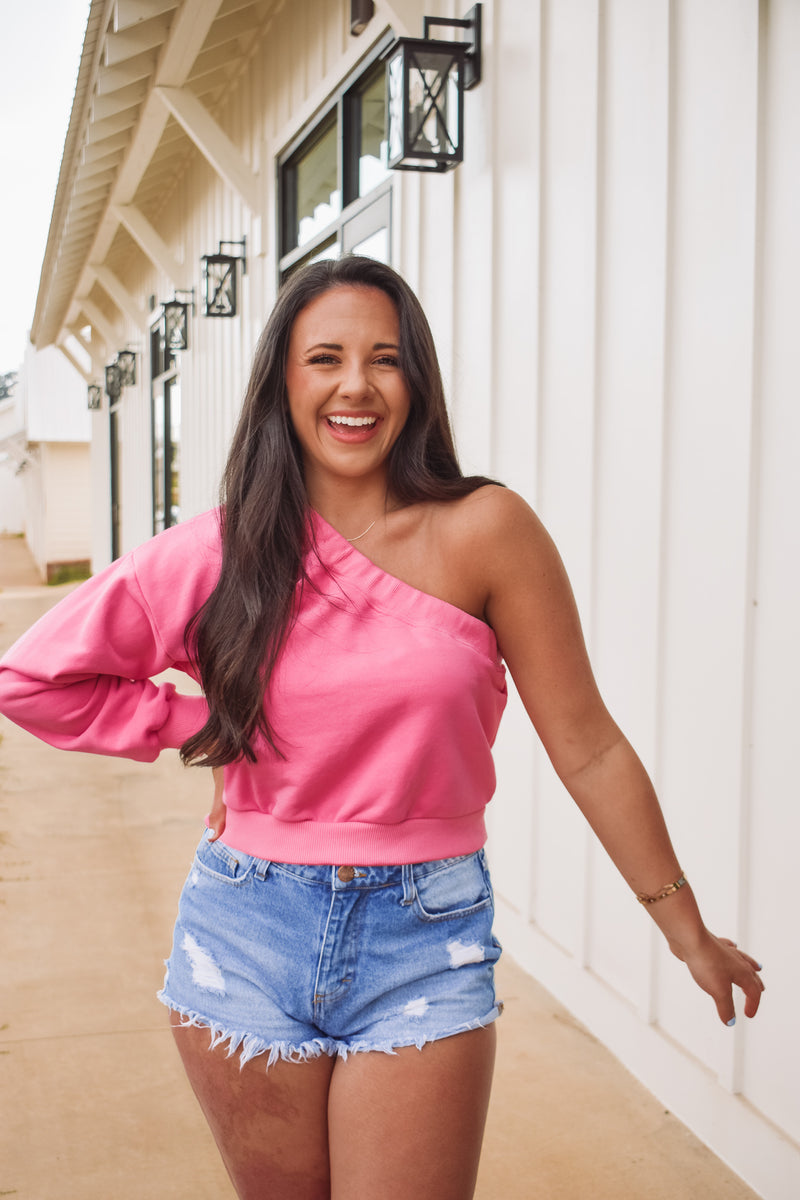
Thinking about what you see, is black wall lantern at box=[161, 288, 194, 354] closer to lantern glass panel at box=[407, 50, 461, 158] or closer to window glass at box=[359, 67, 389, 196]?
window glass at box=[359, 67, 389, 196]

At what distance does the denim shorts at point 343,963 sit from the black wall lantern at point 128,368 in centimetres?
1154

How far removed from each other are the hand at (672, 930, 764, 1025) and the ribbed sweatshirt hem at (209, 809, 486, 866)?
0.29m

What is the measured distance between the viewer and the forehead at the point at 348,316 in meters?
1.37

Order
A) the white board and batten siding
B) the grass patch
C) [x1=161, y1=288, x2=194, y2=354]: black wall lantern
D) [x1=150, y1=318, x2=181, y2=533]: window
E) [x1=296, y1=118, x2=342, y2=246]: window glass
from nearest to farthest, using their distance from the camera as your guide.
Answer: the white board and batten siding, [x1=296, y1=118, x2=342, y2=246]: window glass, [x1=161, y1=288, x2=194, y2=354]: black wall lantern, [x1=150, y1=318, x2=181, y2=533]: window, the grass patch

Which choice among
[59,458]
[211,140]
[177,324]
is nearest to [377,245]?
[211,140]

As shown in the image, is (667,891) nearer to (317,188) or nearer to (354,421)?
(354,421)

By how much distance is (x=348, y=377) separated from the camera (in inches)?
53.2

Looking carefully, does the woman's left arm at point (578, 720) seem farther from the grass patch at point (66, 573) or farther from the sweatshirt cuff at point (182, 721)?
the grass patch at point (66, 573)

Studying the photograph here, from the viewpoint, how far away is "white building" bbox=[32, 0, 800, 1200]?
6.23 ft

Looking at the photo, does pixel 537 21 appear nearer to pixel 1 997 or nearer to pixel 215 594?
pixel 215 594

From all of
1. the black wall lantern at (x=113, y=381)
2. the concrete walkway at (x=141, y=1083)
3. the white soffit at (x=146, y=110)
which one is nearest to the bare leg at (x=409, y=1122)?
the concrete walkway at (x=141, y=1083)

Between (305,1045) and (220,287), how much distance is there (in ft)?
20.1

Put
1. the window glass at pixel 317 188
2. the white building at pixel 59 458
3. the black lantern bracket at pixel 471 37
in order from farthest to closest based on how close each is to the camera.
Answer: the white building at pixel 59 458
the window glass at pixel 317 188
the black lantern bracket at pixel 471 37

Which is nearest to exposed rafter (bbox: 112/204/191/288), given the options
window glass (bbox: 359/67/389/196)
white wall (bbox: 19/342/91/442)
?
window glass (bbox: 359/67/389/196)
